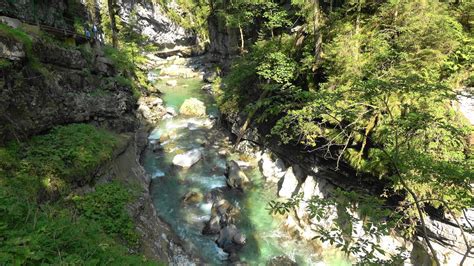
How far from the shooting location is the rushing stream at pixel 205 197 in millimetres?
10781

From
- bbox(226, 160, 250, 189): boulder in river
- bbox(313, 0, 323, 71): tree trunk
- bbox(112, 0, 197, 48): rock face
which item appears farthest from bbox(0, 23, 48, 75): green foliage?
bbox(112, 0, 197, 48): rock face

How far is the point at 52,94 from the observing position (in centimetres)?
1057

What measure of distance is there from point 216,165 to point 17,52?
10.7 meters

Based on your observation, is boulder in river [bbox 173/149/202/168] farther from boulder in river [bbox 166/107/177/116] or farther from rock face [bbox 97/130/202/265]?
boulder in river [bbox 166/107/177/116]

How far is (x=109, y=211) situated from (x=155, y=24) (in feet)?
165

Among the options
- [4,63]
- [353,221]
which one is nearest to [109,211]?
[4,63]

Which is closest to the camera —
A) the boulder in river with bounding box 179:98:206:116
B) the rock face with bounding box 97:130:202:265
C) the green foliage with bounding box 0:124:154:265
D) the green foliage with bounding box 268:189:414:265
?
the green foliage with bounding box 268:189:414:265

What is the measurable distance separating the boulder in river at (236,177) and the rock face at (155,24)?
42.2m

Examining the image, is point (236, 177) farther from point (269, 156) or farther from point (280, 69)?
point (280, 69)

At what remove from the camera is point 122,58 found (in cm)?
2283

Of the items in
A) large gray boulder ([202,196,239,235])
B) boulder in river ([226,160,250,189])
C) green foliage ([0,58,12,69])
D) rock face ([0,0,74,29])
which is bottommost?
large gray boulder ([202,196,239,235])

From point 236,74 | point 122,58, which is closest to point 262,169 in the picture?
point 236,74

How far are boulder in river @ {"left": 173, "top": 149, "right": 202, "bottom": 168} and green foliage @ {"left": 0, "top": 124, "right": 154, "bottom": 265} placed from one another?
564 centimetres

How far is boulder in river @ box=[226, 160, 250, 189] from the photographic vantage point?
47.7 feet
